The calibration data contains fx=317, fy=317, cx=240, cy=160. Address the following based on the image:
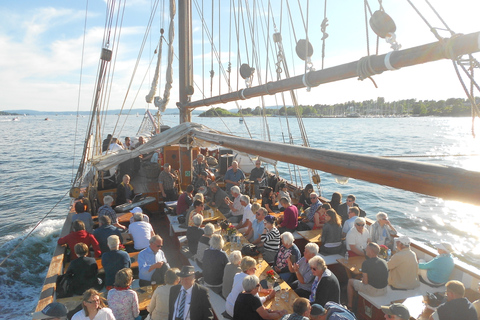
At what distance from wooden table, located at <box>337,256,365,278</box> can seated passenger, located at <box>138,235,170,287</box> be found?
2.70m

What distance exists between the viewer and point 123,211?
7293 millimetres

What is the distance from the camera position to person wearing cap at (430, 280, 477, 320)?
321cm

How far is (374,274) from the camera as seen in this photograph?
409cm

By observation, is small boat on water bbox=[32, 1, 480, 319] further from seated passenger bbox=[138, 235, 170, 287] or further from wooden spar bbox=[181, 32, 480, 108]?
seated passenger bbox=[138, 235, 170, 287]

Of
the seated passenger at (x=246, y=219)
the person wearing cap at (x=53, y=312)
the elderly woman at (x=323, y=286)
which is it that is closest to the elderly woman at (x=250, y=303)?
the elderly woman at (x=323, y=286)

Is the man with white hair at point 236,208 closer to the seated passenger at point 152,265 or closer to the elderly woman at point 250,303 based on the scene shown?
the seated passenger at point 152,265

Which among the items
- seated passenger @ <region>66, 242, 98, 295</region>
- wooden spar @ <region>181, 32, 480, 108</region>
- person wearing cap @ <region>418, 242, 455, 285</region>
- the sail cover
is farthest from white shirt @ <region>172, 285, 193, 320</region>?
the sail cover

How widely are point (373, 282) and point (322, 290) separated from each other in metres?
1.05

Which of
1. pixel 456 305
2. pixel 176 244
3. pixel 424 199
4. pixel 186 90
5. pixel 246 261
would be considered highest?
pixel 186 90

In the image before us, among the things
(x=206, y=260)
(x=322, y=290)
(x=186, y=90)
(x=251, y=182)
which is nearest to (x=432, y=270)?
(x=322, y=290)

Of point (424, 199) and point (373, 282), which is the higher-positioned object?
point (373, 282)

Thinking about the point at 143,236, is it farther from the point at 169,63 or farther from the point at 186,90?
the point at 169,63

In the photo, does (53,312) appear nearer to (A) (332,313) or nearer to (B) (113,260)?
(B) (113,260)

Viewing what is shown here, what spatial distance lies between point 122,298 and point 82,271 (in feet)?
3.23
